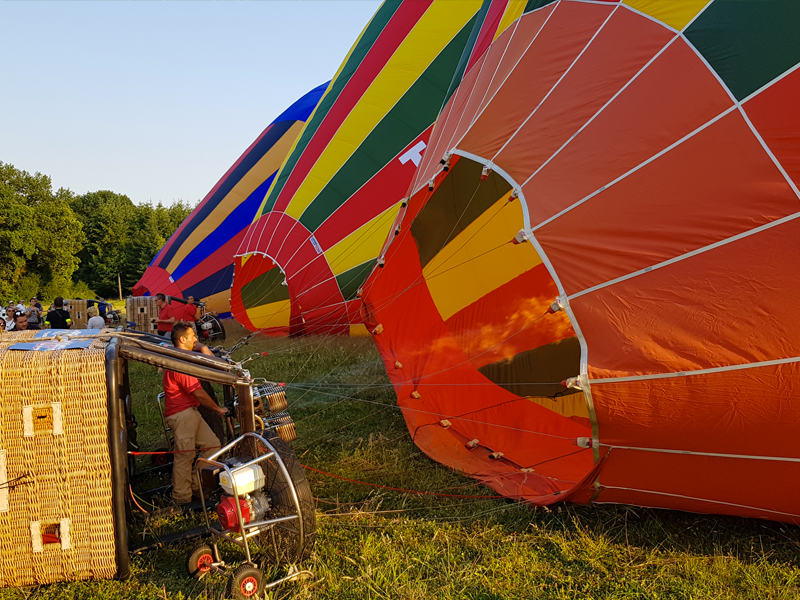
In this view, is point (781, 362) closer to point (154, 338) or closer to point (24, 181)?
point (154, 338)

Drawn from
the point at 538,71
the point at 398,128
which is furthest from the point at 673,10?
the point at 398,128

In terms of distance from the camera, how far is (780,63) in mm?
2553

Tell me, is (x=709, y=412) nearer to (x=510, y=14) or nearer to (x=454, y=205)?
(x=454, y=205)

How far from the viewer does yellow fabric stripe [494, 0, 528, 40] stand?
12.4ft

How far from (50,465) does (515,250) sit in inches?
97.0

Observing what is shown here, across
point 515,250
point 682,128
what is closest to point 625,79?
point 682,128

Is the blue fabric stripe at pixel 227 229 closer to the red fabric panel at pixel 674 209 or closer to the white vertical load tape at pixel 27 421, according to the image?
the red fabric panel at pixel 674 209

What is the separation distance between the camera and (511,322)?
3455mm

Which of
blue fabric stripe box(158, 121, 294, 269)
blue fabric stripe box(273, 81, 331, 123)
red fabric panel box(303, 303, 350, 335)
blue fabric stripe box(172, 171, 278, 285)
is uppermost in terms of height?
blue fabric stripe box(273, 81, 331, 123)

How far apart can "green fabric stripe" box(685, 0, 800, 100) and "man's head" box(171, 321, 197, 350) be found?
2915 millimetres

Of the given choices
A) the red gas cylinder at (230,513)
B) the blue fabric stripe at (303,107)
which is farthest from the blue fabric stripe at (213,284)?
the red gas cylinder at (230,513)

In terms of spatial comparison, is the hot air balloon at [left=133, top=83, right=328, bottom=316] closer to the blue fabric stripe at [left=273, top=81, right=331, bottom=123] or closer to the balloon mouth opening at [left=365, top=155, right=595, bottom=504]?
the blue fabric stripe at [left=273, top=81, right=331, bottom=123]

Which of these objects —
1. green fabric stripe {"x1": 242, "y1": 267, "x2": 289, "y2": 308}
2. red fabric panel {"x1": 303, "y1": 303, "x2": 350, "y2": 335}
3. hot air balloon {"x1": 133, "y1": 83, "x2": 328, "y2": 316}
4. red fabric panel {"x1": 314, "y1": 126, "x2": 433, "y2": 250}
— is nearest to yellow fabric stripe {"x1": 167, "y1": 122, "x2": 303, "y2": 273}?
hot air balloon {"x1": 133, "y1": 83, "x2": 328, "y2": 316}

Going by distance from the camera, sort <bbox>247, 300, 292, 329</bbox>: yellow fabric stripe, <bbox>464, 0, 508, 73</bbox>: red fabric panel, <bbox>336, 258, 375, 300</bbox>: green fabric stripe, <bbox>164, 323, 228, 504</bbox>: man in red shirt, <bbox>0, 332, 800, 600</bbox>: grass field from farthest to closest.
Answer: <bbox>247, 300, 292, 329</bbox>: yellow fabric stripe → <bbox>336, 258, 375, 300</bbox>: green fabric stripe → <bbox>464, 0, 508, 73</bbox>: red fabric panel → <bbox>164, 323, 228, 504</bbox>: man in red shirt → <bbox>0, 332, 800, 600</bbox>: grass field
